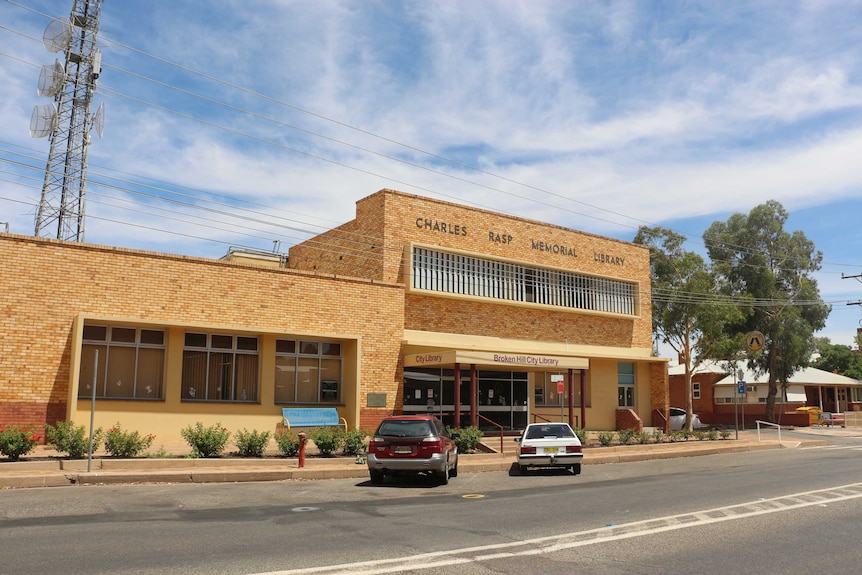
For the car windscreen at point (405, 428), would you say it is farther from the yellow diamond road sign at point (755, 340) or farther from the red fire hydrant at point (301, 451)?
the yellow diamond road sign at point (755, 340)

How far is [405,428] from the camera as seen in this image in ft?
54.6

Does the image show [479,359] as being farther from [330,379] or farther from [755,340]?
[755,340]

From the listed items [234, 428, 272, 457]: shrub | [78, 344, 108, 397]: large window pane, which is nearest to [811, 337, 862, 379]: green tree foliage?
[234, 428, 272, 457]: shrub

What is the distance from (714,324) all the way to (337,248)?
22.3m

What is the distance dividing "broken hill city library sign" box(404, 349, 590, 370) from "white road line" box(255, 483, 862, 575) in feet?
41.6

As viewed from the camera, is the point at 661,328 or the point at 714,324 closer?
the point at 714,324

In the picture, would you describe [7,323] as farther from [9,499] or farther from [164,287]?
[9,499]

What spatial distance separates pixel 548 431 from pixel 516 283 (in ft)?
38.1

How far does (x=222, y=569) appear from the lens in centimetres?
723

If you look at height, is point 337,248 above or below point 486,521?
above

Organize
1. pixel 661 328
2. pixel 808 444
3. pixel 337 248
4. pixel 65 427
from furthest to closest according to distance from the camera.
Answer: pixel 661 328
pixel 808 444
pixel 337 248
pixel 65 427

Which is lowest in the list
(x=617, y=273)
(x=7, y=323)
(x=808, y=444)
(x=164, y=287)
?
(x=808, y=444)

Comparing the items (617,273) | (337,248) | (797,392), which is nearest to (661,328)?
(617,273)

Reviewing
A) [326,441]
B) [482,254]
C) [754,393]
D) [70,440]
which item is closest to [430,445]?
[326,441]
